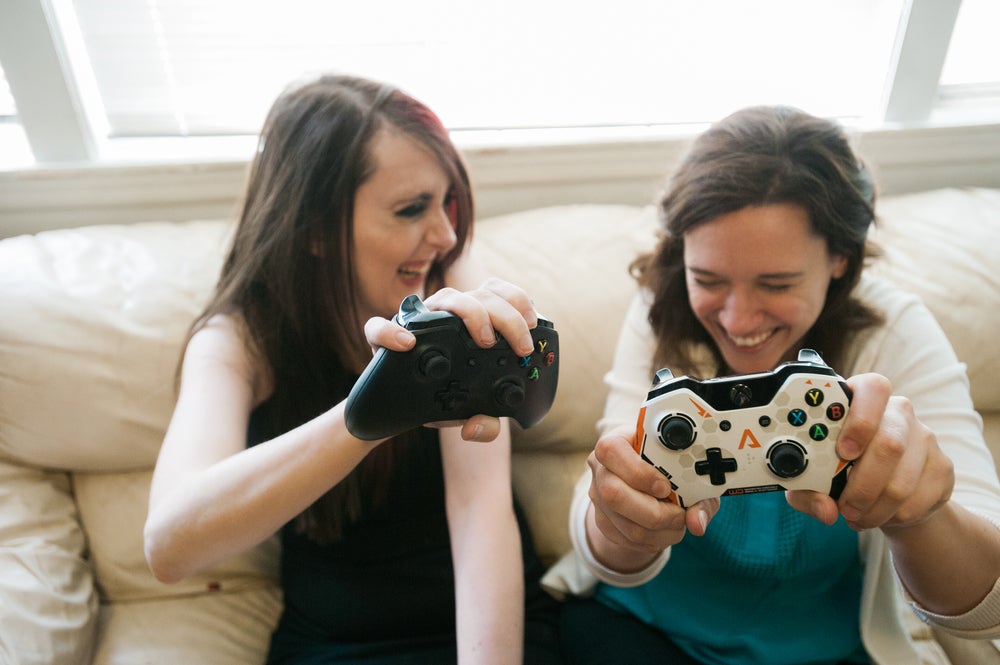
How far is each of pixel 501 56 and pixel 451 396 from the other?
0.97 m

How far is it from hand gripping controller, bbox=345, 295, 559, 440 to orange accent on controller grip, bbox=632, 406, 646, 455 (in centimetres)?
10

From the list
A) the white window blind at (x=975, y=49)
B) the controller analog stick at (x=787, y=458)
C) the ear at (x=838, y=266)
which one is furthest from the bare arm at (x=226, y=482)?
the white window blind at (x=975, y=49)

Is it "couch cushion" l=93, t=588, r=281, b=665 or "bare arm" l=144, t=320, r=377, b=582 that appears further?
"couch cushion" l=93, t=588, r=281, b=665

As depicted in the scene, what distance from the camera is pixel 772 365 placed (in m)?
0.88

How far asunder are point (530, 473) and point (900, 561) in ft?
2.00

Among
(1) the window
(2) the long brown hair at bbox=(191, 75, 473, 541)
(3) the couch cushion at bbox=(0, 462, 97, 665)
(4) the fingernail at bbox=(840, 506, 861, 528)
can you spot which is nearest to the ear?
(4) the fingernail at bbox=(840, 506, 861, 528)

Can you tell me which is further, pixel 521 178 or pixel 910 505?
pixel 521 178

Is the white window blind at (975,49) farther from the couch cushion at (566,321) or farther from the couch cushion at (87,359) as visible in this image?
the couch cushion at (87,359)

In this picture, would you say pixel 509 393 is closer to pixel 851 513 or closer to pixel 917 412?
pixel 851 513

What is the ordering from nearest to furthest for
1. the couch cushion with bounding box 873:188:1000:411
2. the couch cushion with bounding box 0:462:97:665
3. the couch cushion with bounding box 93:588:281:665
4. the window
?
1. the couch cushion with bounding box 0:462:97:665
2. the couch cushion with bounding box 93:588:281:665
3. the couch cushion with bounding box 873:188:1000:411
4. the window

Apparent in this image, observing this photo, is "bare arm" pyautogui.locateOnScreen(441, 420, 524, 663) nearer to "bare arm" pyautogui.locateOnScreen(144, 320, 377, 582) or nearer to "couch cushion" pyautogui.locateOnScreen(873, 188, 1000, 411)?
"bare arm" pyautogui.locateOnScreen(144, 320, 377, 582)

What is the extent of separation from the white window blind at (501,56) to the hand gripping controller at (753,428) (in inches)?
39.1

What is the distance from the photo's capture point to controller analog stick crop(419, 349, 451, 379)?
21.7 inches

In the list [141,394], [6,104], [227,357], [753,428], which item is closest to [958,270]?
[753,428]
